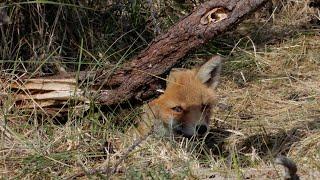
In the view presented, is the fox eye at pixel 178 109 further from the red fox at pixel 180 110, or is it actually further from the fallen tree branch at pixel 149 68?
the fallen tree branch at pixel 149 68

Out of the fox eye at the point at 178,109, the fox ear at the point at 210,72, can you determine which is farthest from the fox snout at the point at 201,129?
the fox ear at the point at 210,72

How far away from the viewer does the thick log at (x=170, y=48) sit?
12.4 feet

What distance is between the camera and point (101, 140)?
3.79 meters

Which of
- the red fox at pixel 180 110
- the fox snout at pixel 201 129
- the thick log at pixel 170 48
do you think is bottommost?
the fox snout at pixel 201 129

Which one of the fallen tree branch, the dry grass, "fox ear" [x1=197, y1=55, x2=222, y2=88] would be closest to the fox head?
"fox ear" [x1=197, y1=55, x2=222, y2=88]

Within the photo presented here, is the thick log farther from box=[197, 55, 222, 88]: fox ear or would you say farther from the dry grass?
box=[197, 55, 222, 88]: fox ear

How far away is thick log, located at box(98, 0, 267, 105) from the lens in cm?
378

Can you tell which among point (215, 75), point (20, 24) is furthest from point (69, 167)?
point (20, 24)

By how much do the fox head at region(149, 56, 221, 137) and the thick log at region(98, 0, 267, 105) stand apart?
0.27 m

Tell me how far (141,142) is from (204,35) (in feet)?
2.49

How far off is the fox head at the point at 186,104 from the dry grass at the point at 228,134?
0.14 metres

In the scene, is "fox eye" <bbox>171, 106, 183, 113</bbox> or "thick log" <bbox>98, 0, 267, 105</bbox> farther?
"fox eye" <bbox>171, 106, 183, 113</bbox>

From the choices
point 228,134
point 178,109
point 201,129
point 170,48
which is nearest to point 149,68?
point 170,48

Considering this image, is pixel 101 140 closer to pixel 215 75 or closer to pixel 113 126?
pixel 113 126
